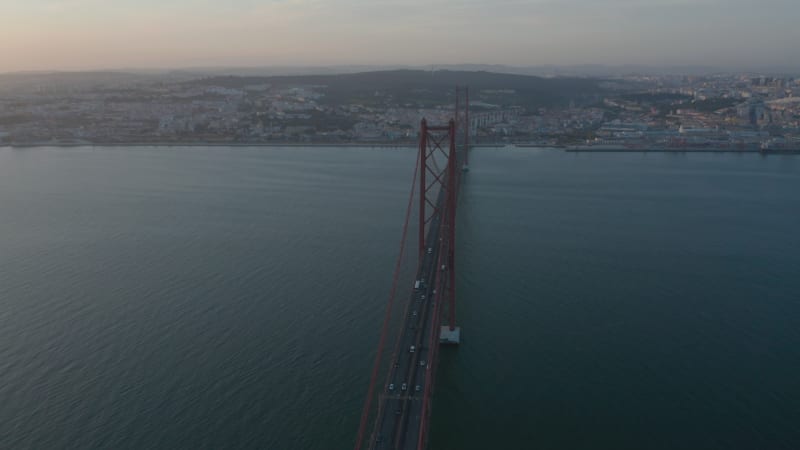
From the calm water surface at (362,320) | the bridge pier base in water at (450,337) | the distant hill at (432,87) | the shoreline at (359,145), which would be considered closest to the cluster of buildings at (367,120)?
the shoreline at (359,145)

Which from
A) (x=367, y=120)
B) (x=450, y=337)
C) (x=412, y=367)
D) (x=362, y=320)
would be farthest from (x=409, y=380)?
(x=367, y=120)

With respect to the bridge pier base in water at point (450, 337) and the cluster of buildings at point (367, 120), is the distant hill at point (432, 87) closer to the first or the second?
the cluster of buildings at point (367, 120)

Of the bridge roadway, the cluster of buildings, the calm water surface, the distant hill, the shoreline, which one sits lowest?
the calm water surface

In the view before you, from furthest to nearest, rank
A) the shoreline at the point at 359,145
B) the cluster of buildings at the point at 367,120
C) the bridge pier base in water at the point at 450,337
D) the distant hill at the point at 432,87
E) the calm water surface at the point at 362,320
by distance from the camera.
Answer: the distant hill at the point at 432,87 → the cluster of buildings at the point at 367,120 → the shoreline at the point at 359,145 → the bridge pier base in water at the point at 450,337 → the calm water surface at the point at 362,320

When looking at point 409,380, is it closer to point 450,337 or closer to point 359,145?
point 450,337

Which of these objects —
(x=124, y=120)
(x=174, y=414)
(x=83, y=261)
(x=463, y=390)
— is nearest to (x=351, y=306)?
(x=463, y=390)

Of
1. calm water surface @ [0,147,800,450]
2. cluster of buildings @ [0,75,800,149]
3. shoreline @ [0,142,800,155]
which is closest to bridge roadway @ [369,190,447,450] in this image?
calm water surface @ [0,147,800,450]

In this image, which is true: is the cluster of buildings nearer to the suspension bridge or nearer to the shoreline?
the shoreline
